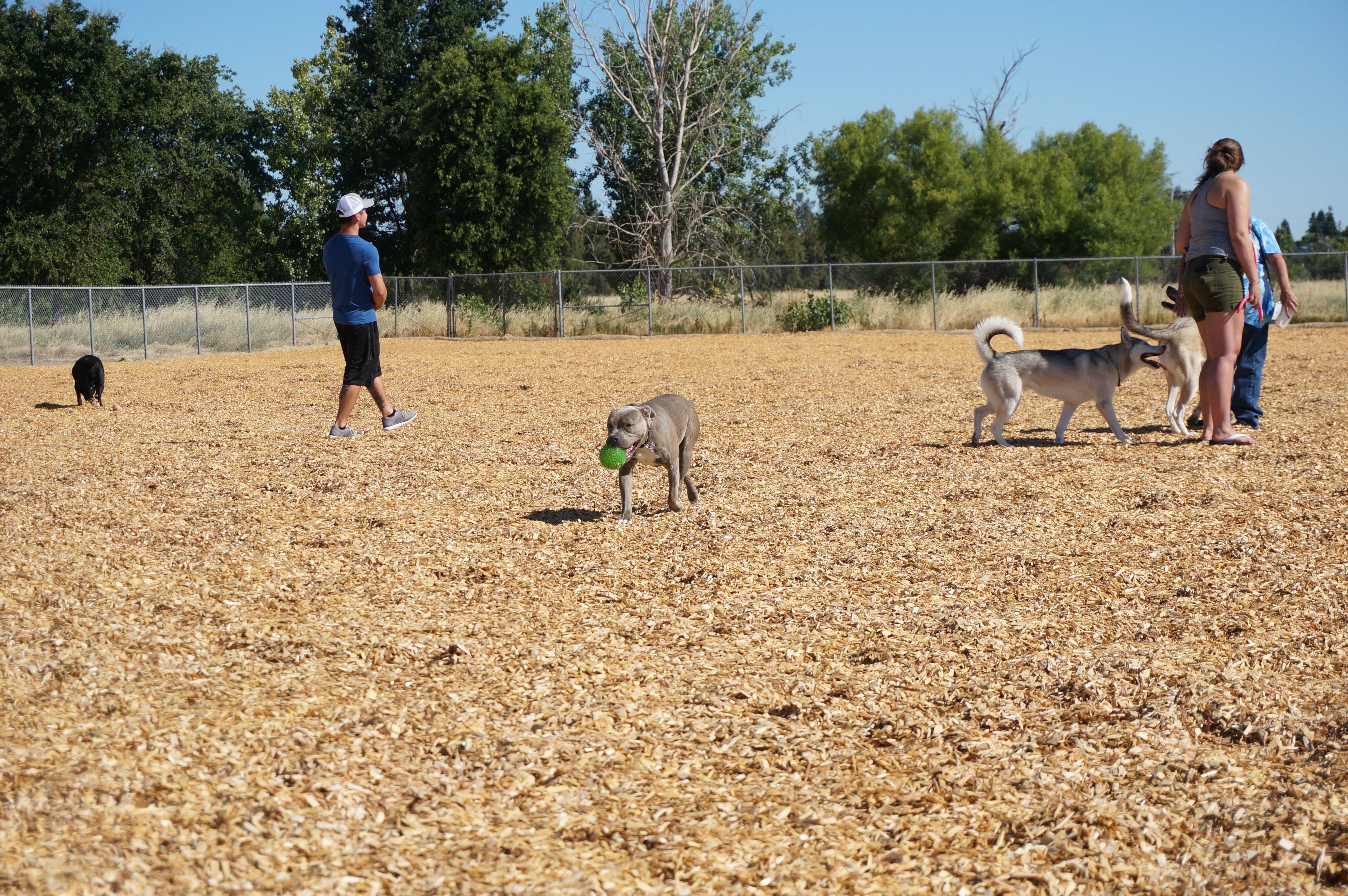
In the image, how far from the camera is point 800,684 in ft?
13.1

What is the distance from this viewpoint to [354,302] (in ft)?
32.2

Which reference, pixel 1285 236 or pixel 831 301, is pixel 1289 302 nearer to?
pixel 831 301

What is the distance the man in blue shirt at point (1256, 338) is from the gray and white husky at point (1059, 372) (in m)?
0.82

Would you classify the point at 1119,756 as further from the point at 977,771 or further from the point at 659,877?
the point at 659,877

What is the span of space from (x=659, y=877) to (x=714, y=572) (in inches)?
111

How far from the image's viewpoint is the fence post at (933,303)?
88.5 ft

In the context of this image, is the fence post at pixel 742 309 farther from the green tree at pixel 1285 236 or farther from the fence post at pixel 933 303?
the green tree at pixel 1285 236

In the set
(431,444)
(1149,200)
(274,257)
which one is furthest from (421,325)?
(1149,200)

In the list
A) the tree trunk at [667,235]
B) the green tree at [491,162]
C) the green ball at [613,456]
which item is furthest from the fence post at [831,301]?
the green ball at [613,456]

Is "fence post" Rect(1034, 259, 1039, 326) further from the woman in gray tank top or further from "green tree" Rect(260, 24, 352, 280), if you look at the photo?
"green tree" Rect(260, 24, 352, 280)

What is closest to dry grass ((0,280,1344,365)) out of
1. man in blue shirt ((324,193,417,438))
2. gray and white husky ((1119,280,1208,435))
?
man in blue shirt ((324,193,417,438))

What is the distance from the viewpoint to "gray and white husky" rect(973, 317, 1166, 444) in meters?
8.61

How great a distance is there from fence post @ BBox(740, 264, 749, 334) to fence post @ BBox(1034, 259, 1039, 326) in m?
7.27

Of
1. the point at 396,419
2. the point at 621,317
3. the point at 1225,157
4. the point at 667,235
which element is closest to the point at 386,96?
the point at 667,235
